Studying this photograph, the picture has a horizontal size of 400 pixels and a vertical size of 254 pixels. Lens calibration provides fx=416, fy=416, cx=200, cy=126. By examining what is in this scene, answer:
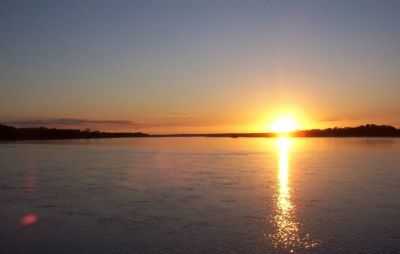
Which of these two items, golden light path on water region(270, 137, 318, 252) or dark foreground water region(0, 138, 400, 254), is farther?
dark foreground water region(0, 138, 400, 254)

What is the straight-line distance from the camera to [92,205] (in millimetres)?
12781

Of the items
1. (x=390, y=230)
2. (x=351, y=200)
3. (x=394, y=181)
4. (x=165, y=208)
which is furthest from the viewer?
(x=394, y=181)

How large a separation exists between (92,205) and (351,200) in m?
8.26

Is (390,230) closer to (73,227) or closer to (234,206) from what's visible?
(234,206)

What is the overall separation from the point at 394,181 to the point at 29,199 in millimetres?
14472

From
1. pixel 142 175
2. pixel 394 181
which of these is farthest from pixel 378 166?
pixel 142 175

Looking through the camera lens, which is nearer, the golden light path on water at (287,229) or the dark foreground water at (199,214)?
the golden light path on water at (287,229)

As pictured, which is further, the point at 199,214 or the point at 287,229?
the point at 199,214

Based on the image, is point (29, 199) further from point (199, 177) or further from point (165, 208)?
point (199, 177)

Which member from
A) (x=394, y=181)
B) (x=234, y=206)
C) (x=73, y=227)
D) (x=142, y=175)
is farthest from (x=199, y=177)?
(x=73, y=227)

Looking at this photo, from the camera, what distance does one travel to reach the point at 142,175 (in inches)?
801

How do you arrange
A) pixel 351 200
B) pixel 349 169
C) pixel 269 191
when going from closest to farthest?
pixel 351 200
pixel 269 191
pixel 349 169

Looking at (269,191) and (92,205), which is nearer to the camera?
(92,205)

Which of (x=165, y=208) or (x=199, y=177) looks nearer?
(x=165, y=208)
